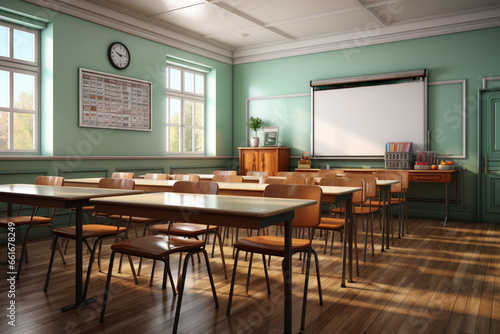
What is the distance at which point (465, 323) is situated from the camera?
2.49 meters

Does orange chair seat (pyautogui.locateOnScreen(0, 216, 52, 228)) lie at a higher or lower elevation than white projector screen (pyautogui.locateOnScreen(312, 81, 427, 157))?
lower

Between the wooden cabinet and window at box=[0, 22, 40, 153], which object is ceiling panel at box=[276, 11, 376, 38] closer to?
the wooden cabinet

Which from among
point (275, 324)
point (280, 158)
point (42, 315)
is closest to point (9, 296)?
point (42, 315)

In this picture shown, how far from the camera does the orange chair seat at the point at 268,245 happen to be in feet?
7.98

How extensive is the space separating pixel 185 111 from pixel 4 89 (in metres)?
3.40

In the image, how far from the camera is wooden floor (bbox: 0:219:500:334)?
2.45 m

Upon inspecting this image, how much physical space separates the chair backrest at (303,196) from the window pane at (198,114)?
573 cm

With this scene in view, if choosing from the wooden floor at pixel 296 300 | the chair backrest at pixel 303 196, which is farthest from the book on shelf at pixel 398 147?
the chair backrest at pixel 303 196

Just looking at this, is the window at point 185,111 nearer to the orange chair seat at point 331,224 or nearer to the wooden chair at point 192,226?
the wooden chair at point 192,226

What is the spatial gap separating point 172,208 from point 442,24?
6.23 m

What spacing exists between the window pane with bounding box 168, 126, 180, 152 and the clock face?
1600mm

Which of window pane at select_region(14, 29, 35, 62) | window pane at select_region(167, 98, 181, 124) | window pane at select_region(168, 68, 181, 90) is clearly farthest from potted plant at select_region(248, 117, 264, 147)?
window pane at select_region(14, 29, 35, 62)

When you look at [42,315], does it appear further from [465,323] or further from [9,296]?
[465,323]

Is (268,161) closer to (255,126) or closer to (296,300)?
(255,126)
